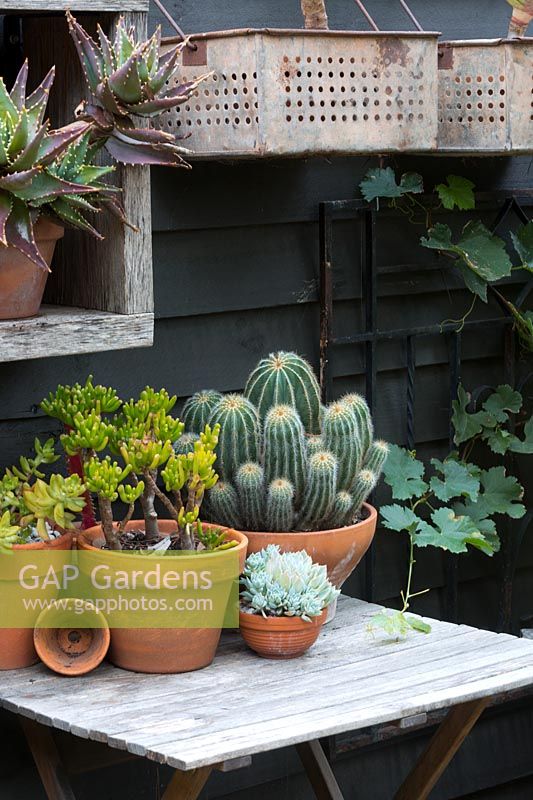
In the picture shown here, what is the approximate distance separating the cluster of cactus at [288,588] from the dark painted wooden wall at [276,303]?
1.81 feet

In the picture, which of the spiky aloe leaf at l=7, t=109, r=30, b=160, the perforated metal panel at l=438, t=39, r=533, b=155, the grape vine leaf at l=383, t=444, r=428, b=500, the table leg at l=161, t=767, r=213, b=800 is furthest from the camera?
the grape vine leaf at l=383, t=444, r=428, b=500

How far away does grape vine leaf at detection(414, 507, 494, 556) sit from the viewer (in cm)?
277

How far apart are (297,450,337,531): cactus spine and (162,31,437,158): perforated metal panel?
1.80ft

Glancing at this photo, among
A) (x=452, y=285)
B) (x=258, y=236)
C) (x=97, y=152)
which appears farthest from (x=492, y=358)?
(x=97, y=152)

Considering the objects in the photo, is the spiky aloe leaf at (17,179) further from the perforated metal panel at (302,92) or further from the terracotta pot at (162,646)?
the terracotta pot at (162,646)

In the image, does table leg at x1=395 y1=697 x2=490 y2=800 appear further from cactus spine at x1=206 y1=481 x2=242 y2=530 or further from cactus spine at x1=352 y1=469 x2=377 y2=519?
cactus spine at x1=206 y1=481 x2=242 y2=530

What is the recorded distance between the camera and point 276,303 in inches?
107

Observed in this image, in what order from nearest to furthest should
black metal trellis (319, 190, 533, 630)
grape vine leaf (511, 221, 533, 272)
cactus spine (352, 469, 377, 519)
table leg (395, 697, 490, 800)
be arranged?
1. table leg (395, 697, 490, 800)
2. cactus spine (352, 469, 377, 519)
3. black metal trellis (319, 190, 533, 630)
4. grape vine leaf (511, 221, 533, 272)

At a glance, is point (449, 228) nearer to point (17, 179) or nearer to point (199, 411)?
point (199, 411)

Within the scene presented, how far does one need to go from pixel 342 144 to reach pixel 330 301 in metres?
0.56

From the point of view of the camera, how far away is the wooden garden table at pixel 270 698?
179 cm

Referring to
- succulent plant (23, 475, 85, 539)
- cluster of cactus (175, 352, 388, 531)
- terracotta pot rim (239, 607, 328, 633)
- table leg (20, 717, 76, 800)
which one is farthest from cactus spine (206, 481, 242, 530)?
table leg (20, 717, 76, 800)

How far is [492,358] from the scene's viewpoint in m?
3.16

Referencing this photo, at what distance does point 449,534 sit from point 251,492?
0.70 m
